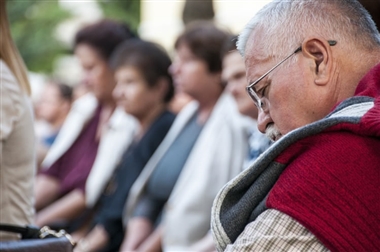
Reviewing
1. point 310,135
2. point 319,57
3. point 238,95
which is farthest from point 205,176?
point 310,135

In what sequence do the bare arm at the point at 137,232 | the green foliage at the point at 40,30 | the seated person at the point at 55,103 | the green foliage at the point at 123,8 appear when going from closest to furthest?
the bare arm at the point at 137,232 → the seated person at the point at 55,103 → the green foliage at the point at 40,30 → the green foliage at the point at 123,8

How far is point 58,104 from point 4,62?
7.10 m

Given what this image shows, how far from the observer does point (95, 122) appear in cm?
625

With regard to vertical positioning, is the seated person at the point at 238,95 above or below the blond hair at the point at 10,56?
below

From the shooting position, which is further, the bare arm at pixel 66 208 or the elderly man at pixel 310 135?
the bare arm at pixel 66 208

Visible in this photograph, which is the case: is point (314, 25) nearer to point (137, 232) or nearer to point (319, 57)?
Result: point (319, 57)

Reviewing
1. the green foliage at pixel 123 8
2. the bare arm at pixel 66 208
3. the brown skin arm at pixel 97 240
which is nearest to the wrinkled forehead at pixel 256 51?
the brown skin arm at pixel 97 240

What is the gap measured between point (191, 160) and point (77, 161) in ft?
5.83

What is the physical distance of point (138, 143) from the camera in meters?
5.39

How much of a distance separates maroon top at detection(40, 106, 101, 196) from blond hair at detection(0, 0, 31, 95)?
2573mm

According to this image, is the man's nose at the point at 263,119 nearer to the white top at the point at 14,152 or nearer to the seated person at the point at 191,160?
the white top at the point at 14,152

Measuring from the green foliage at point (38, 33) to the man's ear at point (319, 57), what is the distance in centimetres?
2147

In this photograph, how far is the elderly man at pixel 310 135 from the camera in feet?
6.38

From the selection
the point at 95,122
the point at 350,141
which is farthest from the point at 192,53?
the point at 350,141
